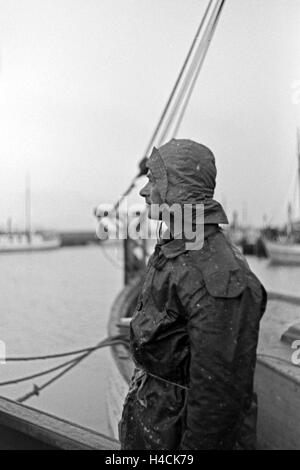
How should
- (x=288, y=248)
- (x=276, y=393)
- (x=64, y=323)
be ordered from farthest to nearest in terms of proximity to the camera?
1. (x=288, y=248)
2. (x=64, y=323)
3. (x=276, y=393)

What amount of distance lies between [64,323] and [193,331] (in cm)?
1107

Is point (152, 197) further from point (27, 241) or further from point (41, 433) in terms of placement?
point (27, 241)

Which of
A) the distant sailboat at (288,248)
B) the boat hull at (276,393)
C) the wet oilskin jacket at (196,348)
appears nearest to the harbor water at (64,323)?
the distant sailboat at (288,248)

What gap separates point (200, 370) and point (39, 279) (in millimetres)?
22452

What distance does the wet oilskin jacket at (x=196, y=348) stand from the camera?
3.88ft

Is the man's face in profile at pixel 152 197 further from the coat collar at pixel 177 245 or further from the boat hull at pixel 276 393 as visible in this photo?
the boat hull at pixel 276 393

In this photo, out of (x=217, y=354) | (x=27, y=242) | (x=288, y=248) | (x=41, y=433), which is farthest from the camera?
(x=27, y=242)

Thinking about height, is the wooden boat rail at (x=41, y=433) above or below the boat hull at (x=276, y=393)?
below

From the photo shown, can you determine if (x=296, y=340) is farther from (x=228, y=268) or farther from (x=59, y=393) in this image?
(x=59, y=393)

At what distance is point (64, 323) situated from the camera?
39.2 ft

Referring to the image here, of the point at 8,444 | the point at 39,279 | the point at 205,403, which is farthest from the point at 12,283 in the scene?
the point at 205,403

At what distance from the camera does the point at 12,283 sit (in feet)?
70.4

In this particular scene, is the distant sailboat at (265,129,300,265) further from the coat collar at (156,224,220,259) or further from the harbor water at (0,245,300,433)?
the coat collar at (156,224,220,259)

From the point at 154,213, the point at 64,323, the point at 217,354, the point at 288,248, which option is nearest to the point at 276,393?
the point at 217,354
